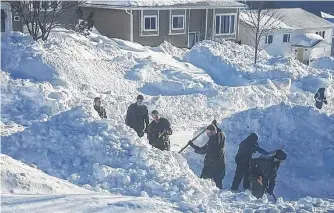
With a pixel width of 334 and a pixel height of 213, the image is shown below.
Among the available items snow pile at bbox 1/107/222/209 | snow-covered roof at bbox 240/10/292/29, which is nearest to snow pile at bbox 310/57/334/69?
snow-covered roof at bbox 240/10/292/29

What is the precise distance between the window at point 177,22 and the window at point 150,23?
1.29 metres

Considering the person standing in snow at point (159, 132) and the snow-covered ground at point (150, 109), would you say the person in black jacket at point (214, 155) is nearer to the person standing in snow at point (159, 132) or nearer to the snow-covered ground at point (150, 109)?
the snow-covered ground at point (150, 109)

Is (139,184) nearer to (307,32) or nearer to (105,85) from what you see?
(105,85)

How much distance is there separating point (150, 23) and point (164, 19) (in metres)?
0.94

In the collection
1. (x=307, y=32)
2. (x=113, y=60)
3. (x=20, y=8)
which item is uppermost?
(x=20, y=8)

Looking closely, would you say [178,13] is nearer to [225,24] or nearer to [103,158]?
[225,24]

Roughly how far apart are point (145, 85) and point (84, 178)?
1003 cm

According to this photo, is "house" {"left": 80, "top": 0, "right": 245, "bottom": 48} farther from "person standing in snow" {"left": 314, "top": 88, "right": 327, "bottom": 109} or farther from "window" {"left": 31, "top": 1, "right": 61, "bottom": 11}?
"person standing in snow" {"left": 314, "top": 88, "right": 327, "bottom": 109}

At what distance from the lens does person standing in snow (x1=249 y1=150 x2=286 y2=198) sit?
28.8ft

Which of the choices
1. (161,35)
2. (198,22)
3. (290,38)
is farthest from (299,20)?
(161,35)

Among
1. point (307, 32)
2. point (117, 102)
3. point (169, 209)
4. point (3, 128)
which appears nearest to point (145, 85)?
point (117, 102)

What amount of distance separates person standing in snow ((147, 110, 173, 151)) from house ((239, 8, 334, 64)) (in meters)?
27.1

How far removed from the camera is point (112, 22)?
97.2 feet

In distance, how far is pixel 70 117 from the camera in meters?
10.5
